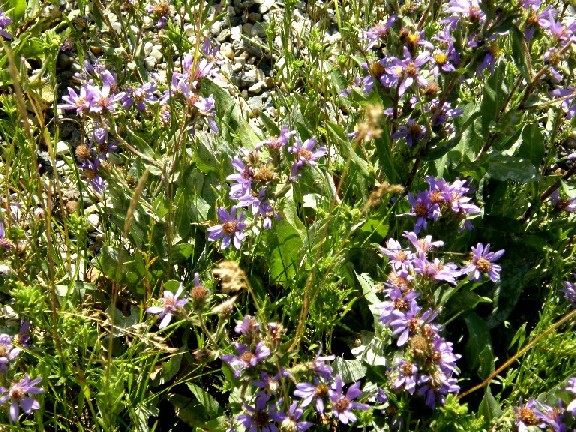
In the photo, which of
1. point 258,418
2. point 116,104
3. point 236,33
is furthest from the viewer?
point 236,33

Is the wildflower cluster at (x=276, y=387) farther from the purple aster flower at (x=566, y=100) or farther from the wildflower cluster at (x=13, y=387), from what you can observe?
the purple aster flower at (x=566, y=100)

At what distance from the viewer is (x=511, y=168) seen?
2.33 meters

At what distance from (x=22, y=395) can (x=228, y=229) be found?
2.59ft

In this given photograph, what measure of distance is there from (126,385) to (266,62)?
200 cm

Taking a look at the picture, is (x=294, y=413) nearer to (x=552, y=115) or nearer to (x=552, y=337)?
(x=552, y=337)

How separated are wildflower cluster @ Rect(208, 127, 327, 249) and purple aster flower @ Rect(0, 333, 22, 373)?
26.9 inches

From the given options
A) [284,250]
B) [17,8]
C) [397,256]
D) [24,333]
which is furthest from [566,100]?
[17,8]

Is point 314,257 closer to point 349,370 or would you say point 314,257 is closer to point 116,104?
point 349,370

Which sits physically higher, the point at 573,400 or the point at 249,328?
the point at 249,328

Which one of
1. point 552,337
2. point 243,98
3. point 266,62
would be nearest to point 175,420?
point 552,337

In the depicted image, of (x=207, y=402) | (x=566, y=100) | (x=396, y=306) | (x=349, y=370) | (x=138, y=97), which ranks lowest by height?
(x=207, y=402)

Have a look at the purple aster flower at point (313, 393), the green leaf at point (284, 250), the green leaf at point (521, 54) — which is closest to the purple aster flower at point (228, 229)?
the green leaf at point (284, 250)

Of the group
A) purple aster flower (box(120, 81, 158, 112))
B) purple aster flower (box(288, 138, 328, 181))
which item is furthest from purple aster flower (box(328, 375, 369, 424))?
purple aster flower (box(120, 81, 158, 112))

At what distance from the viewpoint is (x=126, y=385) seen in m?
2.27
